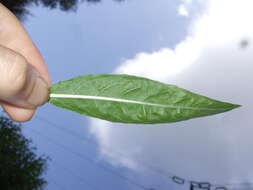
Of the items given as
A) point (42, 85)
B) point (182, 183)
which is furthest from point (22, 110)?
point (182, 183)

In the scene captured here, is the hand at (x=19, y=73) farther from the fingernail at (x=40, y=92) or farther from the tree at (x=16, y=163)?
the tree at (x=16, y=163)

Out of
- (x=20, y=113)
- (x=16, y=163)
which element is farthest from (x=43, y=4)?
(x=20, y=113)

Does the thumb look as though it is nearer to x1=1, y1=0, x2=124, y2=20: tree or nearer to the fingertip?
the fingertip

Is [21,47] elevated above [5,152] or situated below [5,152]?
below

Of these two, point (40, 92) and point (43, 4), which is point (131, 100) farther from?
point (43, 4)

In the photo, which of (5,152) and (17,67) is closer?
(17,67)

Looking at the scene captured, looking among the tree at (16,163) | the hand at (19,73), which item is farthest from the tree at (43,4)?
the hand at (19,73)

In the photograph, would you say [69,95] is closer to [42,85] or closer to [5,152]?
[42,85]
